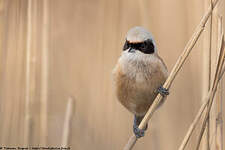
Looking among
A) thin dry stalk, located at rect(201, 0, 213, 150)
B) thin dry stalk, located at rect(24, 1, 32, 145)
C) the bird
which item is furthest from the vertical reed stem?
thin dry stalk, located at rect(201, 0, 213, 150)

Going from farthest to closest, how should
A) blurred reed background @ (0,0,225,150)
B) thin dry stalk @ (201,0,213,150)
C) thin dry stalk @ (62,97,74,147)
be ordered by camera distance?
blurred reed background @ (0,0,225,150) < thin dry stalk @ (201,0,213,150) < thin dry stalk @ (62,97,74,147)

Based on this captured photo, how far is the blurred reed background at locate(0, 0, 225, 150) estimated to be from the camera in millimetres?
1782

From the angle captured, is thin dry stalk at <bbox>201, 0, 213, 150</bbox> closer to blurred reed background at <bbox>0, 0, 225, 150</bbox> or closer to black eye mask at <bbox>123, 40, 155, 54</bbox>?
blurred reed background at <bbox>0, 0, 225, 150</bbox>

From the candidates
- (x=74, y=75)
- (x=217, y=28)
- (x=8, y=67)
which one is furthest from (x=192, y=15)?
(x=8, y=67)

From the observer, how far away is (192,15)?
213 cm

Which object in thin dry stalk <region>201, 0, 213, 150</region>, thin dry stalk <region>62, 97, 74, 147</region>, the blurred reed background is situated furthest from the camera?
the blurred reed background

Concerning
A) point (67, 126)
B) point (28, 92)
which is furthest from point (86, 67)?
point (67, 126)

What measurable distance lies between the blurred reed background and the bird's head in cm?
28

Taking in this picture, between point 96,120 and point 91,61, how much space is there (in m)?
0.36

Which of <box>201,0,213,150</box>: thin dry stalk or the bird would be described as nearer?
<box>201,0,213,150</box>: thin dry stalk

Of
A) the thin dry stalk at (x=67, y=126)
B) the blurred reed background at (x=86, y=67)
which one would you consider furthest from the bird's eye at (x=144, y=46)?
the thin dry stalk at (x=67, y=126)

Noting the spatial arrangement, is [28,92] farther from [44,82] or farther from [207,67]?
[207,67]

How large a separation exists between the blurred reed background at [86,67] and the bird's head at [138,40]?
0.28m

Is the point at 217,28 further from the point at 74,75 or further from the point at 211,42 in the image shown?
the point at 74,75
